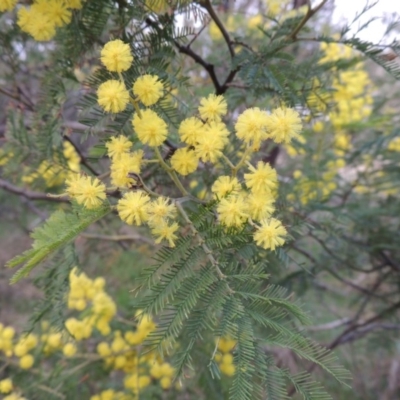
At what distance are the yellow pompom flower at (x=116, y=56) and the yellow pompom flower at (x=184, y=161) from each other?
13cm

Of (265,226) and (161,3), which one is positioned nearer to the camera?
(265,226)

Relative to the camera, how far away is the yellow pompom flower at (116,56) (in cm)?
56

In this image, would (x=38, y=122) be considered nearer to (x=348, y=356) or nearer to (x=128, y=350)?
(x=128, y=350)

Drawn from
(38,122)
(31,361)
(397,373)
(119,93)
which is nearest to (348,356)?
(397,373)

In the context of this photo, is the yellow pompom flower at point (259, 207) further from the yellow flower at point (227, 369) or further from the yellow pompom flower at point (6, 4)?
the yellow flower at point (227, 369)

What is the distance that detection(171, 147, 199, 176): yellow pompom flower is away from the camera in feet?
1.96

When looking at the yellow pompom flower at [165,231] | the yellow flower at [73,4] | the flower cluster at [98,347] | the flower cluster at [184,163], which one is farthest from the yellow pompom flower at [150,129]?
the flower cluster at [98,347]

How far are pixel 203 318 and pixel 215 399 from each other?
2.35ft

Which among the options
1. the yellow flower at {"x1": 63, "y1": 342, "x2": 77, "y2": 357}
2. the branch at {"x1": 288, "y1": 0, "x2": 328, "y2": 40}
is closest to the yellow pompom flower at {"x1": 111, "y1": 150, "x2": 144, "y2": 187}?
the branch at {"x1": 288, "y1": 0, "x2": 328, "y2": 40}

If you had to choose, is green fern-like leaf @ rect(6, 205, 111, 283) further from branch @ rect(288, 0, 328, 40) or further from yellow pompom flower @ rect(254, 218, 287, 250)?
branch @ rect(288, 0, 328, 40)

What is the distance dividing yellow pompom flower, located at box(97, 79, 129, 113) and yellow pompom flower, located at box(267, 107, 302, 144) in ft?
0.58

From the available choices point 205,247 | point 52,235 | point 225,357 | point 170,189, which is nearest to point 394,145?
point 225,357

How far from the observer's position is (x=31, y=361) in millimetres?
1165

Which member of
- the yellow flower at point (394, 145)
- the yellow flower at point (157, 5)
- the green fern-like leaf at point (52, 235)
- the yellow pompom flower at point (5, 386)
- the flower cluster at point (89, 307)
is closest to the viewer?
the green fern-like leaf at point (52, 235)
